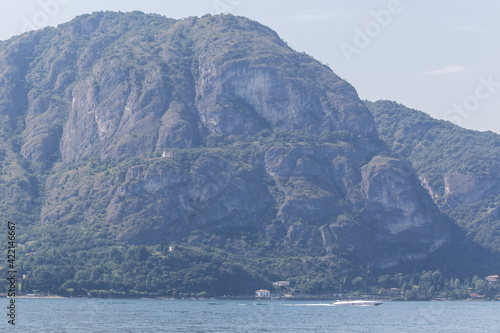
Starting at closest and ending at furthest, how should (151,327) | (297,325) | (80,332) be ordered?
(80,332), (151,327), (297,325)

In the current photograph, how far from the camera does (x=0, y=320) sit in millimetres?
176625

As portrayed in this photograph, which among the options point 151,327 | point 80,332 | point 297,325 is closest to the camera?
point 80,332

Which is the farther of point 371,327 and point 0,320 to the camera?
point 371,327

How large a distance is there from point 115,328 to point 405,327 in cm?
6135

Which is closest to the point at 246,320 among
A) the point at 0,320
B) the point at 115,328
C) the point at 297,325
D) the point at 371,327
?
the point at 297,325

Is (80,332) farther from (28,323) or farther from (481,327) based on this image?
(481,327)

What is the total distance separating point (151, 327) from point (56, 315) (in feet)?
114

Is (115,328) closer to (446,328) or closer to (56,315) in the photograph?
(56,315)

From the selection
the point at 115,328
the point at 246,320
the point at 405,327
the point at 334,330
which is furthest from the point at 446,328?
the point at 115,328

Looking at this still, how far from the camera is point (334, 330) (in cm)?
17650

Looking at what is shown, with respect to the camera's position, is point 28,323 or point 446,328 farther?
point 446,328

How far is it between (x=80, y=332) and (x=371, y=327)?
6228 cm

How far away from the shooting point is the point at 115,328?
6535 inches

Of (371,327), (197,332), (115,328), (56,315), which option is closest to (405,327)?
(371,327)
